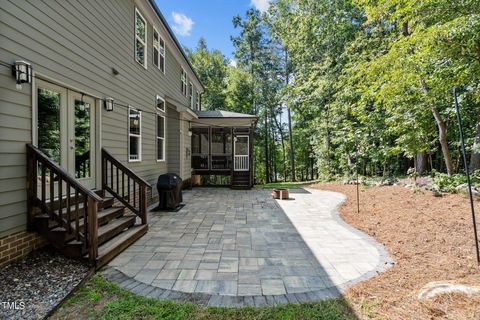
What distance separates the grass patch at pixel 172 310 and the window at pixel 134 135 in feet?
13.1

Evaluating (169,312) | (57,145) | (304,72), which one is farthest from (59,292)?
(304,72)

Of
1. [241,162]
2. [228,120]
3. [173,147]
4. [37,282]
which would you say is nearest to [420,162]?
[241,162]

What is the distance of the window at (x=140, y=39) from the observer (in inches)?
258

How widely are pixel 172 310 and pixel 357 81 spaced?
11937 millimetres

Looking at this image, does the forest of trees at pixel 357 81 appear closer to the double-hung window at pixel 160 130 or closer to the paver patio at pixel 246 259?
the paver patio at pixel 246 259

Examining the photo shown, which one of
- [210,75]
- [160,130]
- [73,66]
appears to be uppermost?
[210,75]

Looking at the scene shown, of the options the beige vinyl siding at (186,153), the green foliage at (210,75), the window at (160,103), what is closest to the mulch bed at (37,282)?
the window at (160,103)

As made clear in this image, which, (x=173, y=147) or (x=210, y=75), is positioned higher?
(x=210, y=75)

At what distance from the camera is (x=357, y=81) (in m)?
11.4

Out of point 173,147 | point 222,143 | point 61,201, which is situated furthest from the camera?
point 222,143

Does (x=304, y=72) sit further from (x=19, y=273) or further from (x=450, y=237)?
(x=19, y=273)

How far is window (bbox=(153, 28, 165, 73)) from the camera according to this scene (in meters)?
7.89

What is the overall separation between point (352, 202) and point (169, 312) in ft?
22.3

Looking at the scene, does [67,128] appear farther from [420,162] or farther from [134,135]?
[420,162]
